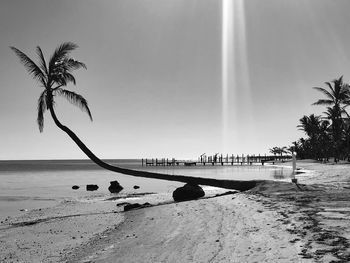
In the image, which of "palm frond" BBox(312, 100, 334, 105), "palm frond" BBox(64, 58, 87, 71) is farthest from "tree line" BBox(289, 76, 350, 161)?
"palm frond" BBox(64, 58, 87, 71)

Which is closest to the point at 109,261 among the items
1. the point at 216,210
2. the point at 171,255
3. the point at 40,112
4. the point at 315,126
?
the point at 171,255

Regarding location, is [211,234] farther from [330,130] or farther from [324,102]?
[330,130]

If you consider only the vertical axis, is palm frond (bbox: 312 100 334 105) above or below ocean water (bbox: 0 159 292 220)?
above

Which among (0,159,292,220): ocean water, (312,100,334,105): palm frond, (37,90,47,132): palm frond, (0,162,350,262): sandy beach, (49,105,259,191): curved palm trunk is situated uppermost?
(312,100,334,105): palm frond

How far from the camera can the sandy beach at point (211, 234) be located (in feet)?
20.5

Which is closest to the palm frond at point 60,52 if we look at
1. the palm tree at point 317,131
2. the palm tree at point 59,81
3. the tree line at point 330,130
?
the palm tree at point 59,81

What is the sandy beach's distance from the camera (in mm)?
6234

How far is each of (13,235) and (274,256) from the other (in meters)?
8.88

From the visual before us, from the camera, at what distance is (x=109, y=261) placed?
7289mm

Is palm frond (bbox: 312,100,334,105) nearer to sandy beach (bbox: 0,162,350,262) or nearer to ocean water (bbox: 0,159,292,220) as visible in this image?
ocean water (bbox: 0,159,292,220)

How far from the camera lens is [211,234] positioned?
8227mm

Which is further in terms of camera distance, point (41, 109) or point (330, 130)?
point (330, 130)

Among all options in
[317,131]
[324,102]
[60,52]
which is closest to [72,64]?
[60,52]

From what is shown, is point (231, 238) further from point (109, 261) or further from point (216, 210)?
point (216, 210)
